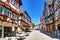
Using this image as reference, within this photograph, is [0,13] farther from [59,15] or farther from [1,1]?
[59,15]

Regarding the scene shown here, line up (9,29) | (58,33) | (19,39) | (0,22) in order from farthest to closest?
(58,33)
(9,29)
(19,39)
(0,22)

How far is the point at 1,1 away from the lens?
49.1ft

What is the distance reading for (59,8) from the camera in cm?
2403

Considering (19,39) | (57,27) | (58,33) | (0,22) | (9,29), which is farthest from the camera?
(57,27)

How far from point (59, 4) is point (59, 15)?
7.75 feet

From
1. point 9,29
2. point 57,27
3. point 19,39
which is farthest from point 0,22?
point 57,27

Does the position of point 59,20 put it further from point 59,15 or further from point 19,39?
point 19,39

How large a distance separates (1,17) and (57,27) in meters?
15.3

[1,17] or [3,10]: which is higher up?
[3,10]

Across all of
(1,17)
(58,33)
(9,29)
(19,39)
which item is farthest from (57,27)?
(1,17)

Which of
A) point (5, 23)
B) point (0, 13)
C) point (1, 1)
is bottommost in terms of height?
point (5, 23)

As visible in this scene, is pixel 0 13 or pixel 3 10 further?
pixel 3 10

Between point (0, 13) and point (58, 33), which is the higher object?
point (0, 13)

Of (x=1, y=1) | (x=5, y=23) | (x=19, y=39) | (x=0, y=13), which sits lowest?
(x=19, y=39)
